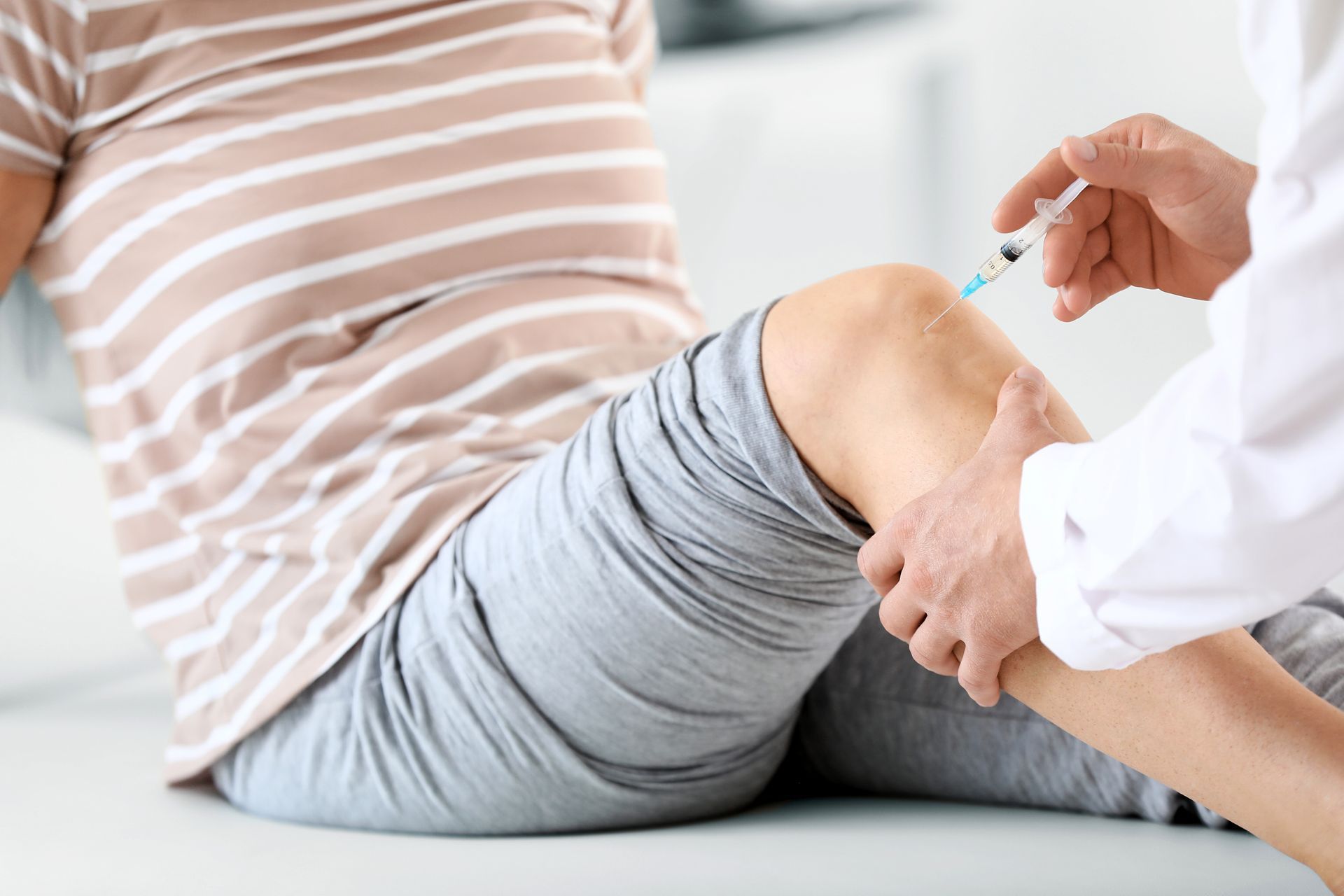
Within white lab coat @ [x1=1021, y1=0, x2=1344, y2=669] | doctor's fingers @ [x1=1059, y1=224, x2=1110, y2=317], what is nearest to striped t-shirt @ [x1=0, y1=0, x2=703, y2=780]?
doctor's fingers @ [x1=1059, y1=224, x2=1110, y2=317]

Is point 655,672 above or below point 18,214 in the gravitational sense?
below

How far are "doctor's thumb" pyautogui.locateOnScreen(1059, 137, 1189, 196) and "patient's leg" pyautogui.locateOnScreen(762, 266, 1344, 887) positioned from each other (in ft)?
0.32

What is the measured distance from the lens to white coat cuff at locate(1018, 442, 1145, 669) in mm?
476

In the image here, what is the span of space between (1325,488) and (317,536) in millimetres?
674

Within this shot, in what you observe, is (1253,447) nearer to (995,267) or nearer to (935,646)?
(935,646)

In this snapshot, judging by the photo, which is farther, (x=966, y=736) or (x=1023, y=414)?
(x=966, y=736)

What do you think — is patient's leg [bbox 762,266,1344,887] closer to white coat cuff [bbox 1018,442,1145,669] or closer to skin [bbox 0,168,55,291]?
white coat cuff [bbox 1018,442,1145,669]

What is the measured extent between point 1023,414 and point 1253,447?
0.16 meters

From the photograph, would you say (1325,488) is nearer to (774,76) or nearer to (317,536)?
(317,536)

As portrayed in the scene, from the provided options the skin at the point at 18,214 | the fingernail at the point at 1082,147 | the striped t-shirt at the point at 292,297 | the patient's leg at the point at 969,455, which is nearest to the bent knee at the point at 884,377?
the patient's leg at the point at 969,455

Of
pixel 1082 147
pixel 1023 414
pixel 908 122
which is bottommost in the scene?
pixel 908 122

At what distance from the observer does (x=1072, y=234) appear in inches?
27.0

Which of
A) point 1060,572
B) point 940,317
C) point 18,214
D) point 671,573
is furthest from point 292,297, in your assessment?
point 1060,572

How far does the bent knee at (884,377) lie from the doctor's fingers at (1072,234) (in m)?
0.05
